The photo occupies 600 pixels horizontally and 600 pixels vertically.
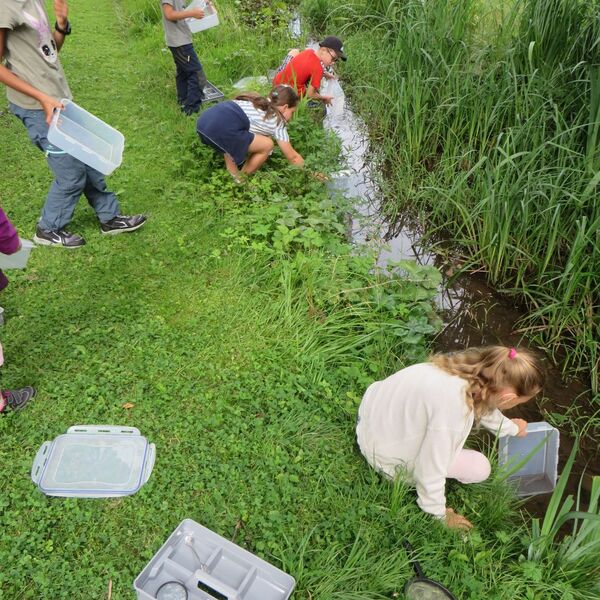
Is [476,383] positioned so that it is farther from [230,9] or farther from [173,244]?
[230,9]

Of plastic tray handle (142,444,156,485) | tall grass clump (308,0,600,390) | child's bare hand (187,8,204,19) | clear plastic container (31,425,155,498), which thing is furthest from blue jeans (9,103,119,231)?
tall grass clump (308,0,600,390)

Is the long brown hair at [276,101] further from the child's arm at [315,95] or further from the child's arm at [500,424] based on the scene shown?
the child's arm at [500,424]

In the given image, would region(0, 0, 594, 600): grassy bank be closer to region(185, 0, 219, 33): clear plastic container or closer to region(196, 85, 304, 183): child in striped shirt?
region(196, 85, 304, 183): child in striped shirt

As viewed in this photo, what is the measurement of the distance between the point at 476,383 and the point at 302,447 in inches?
35.7

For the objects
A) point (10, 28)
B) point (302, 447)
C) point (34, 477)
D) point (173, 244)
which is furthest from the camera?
point (173, 244)

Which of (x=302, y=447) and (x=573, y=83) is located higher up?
(x=573, y=83)

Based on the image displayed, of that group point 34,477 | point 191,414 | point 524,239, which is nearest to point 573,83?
point 524,239

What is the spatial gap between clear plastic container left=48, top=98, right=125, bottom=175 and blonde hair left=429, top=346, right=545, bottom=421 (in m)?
2.42

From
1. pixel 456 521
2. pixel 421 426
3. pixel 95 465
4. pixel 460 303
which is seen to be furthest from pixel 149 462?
pixel 460 303

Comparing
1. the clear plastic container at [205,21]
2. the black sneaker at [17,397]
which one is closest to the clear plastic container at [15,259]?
the black sneaker at [17,397]

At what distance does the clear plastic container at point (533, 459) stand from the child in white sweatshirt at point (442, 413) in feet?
0.66

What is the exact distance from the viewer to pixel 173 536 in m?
1.95

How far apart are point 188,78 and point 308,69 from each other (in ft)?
3.83

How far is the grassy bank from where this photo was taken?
6.62 feet
